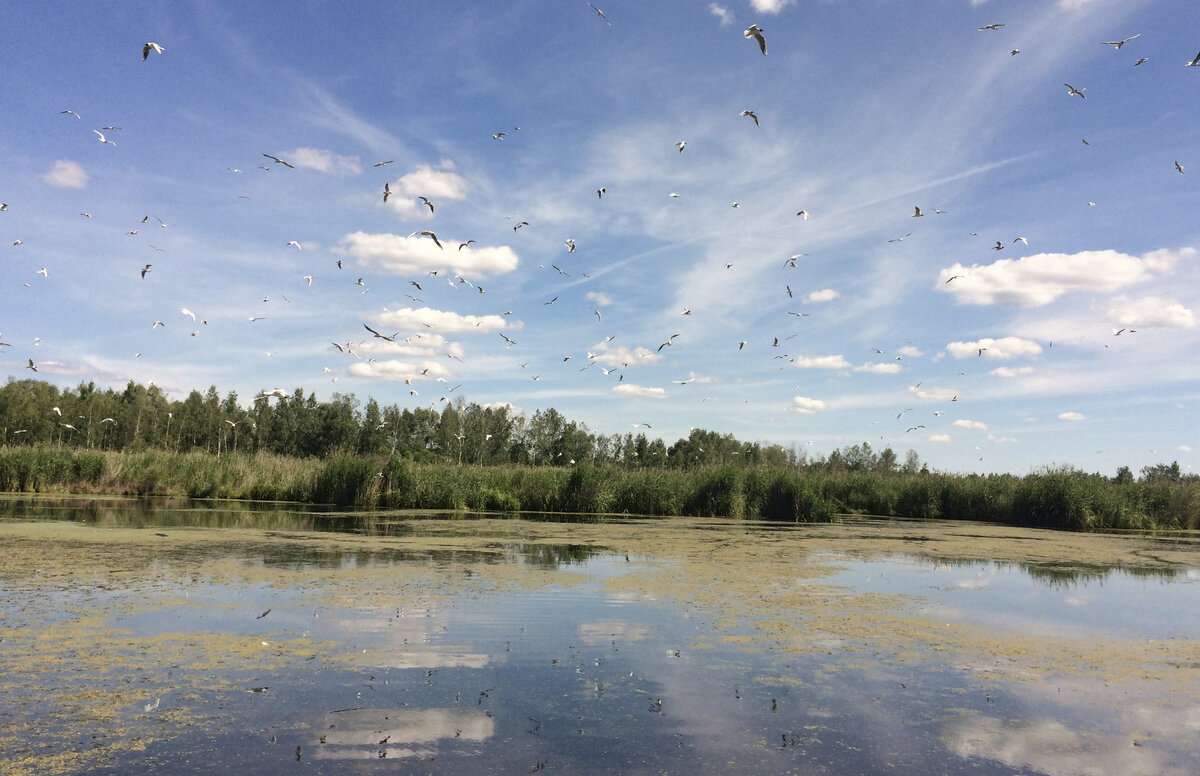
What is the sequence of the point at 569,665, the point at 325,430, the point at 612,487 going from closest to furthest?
the point at 569,665, the point at 612,487, the point at 325,430

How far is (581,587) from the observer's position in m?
11.3

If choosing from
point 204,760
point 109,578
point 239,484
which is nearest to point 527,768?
point 204,760

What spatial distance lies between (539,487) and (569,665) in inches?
936

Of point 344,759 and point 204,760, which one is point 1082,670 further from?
point 204,760

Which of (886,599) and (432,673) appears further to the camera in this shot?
(886,599)

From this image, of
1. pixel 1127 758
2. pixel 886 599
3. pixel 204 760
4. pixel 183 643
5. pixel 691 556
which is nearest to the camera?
pixel 204 760

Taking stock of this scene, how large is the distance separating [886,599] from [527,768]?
8.36m

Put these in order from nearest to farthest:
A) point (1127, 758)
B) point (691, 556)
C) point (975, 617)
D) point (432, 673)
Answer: point (1127, 758) → point (432, 673) → point (975, 617) → point (691, 556)

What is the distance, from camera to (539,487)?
30562 millimetres

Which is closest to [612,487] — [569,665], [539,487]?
[539,487]

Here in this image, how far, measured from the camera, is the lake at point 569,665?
489cm

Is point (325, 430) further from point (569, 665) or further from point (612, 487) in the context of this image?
point (569, 665)

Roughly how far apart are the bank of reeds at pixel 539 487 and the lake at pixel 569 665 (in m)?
15.1

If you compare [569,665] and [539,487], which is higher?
[539,487]
